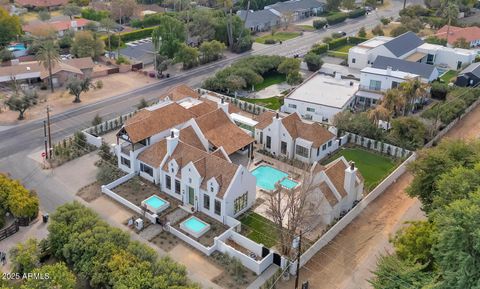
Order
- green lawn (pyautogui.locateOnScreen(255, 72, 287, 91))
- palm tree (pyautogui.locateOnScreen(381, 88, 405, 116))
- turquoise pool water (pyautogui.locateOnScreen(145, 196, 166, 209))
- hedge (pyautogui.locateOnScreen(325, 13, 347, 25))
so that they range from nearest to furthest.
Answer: turquoise pool water (pyautogui.locateOnScreen(145, 196, 166, 209))
palm tree (pyautogui.locateOnScreen(381, 88, 405, 116))
green lawn (pyautogui.locateOnScreen(255, 72, 287, 91))
hedge (pyautogui.locateOnScreen(325, 13, 347, 25))

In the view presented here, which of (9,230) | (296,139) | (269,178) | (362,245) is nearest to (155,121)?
(269,178)

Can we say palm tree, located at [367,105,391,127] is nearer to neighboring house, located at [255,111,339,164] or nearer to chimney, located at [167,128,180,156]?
neighboring house, located at [255,111,339,164]

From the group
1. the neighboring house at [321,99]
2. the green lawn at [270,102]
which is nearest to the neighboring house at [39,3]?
the green lawn at [270,102]

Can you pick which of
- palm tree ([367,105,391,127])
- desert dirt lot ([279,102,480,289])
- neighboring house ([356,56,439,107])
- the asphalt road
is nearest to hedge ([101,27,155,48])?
the asphalt road

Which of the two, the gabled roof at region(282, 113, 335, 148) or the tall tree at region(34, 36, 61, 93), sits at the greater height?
the tall tree at region(34, 36, 61, 93)

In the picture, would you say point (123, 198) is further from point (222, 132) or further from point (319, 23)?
point (319, 23)

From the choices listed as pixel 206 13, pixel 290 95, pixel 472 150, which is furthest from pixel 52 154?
pixel 206 13

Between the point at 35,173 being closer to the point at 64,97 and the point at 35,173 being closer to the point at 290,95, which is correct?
the point at 64,97
